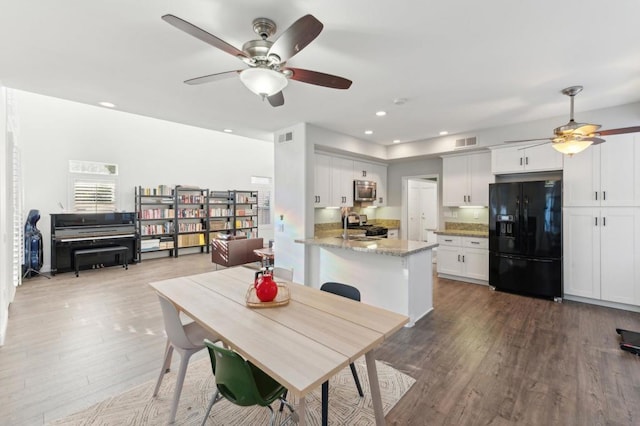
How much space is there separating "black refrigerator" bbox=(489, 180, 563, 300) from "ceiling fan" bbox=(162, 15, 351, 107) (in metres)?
3.69

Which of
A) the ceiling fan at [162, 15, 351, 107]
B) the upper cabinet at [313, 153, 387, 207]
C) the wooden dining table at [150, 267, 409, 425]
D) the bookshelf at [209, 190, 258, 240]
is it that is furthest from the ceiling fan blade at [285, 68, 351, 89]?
the bookshelf at [209, 190, 258, 240]

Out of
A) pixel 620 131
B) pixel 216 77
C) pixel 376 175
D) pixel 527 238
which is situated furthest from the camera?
pixel 376 175

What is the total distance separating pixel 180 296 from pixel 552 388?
9.63 ft

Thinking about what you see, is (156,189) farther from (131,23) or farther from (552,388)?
(552,388)

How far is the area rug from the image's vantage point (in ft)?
6.29

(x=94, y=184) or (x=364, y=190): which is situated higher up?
(x=94, y=184)

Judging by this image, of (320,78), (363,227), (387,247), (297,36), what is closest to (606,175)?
(387,247)

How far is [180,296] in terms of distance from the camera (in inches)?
84.0

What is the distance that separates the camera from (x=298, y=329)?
1576 millimetres

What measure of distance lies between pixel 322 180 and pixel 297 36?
3586 mm

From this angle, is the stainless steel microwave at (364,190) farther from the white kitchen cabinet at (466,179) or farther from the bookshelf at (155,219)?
the bookshelf at (155,219)

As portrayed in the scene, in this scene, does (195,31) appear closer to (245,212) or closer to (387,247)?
(387,247)

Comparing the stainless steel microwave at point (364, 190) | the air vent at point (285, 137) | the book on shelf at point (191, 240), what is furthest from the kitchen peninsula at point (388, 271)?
the book on shelf at point (191, 240)

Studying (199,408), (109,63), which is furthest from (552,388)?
(109,63)
